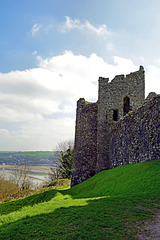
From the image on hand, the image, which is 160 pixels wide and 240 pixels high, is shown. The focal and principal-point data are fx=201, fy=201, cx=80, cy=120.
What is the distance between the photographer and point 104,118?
2155cm

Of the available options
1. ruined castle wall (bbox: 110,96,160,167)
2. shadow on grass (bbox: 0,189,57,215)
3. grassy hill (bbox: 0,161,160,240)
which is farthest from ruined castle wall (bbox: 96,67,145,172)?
grassy hill (bbox: 0,161,160,240)

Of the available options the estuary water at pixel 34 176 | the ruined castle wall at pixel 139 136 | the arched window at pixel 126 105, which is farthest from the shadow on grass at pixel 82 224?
the estuary water at pixel 34 176

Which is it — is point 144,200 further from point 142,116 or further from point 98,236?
point 142,116

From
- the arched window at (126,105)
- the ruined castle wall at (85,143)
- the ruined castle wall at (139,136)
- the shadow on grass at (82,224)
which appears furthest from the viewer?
the arched window at (126,105)

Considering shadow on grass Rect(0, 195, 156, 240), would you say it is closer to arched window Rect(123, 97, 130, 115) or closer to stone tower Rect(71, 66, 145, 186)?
stone tower Rect(71, 66, 145, 186)

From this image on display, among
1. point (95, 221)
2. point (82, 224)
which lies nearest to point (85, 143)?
point (95, 221)

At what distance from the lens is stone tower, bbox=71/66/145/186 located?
20984mm

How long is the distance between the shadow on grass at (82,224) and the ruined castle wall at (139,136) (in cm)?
543

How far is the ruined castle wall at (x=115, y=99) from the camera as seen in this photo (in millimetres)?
21031

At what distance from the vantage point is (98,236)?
16.6 ft

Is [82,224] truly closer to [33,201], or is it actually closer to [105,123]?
[33,201]

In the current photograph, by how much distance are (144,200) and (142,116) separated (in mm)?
7031

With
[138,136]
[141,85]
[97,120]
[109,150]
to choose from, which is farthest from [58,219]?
[141,85]

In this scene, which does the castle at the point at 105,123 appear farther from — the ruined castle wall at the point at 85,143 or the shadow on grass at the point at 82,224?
the shadow on grass at the point at 82,224
